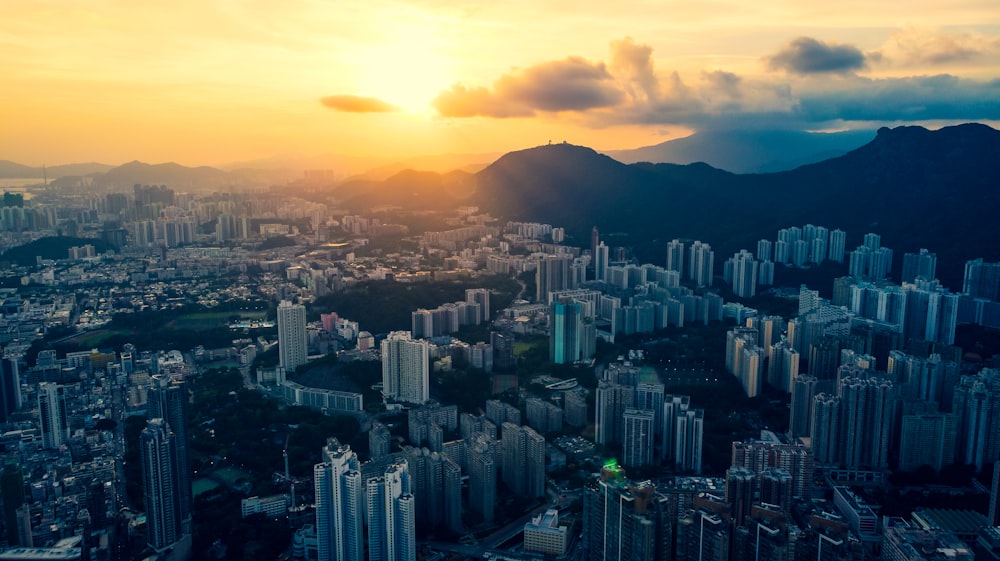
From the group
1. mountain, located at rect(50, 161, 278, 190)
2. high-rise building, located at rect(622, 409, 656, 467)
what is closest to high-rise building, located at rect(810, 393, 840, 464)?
high-rise building, located at rect(622, 409, 656, 467)

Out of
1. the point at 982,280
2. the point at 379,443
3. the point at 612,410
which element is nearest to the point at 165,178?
the point at 379,443

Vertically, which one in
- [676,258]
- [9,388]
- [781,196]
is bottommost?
[9,388]

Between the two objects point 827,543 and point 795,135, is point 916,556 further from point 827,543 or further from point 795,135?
point 795,135

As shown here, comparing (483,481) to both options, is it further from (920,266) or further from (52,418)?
(920,266)

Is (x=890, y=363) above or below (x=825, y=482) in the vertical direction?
above

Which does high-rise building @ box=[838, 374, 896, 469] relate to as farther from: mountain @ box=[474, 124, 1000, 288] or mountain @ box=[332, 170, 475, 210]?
mountain @ box=[332, 170, 475, 210]

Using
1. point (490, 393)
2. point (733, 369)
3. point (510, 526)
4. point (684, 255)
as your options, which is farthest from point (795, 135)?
point (510, 526)
